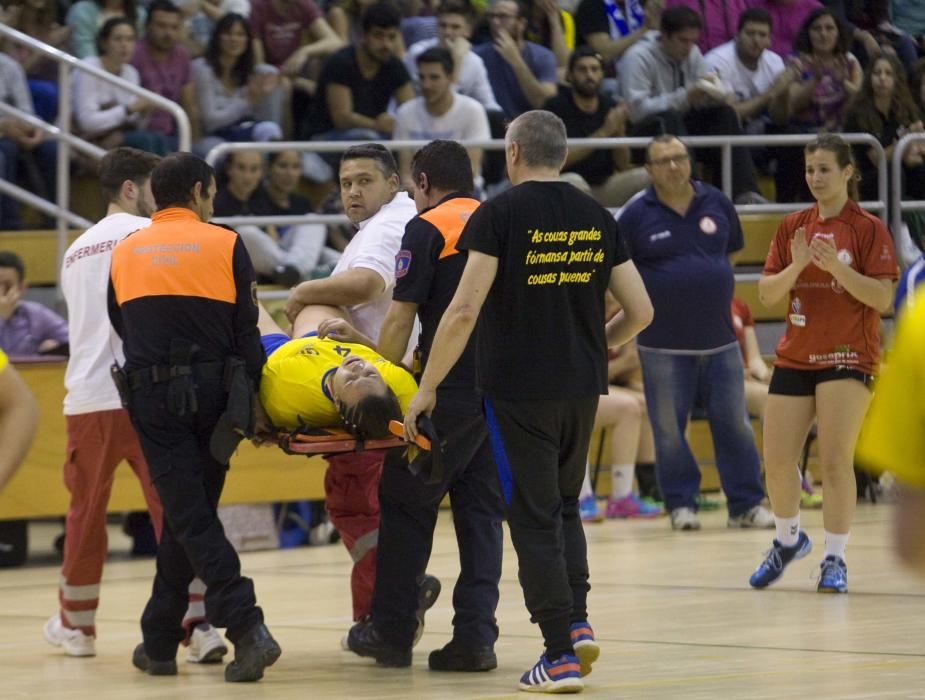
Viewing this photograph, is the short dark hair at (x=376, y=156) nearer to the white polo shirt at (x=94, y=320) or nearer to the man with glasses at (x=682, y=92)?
the white polo shirt at (x=94, y=320)

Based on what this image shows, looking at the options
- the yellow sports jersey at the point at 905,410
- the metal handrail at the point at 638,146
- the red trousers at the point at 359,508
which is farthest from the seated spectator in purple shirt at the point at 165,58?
the yellow sports jersey at the point at 905,410

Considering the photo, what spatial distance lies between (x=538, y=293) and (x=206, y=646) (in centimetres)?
222

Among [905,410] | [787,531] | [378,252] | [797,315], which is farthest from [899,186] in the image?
[905,410]

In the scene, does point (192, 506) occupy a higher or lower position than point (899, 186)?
lower

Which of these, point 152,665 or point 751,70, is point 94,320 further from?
point 751,70

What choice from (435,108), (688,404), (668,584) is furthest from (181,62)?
(668,584)

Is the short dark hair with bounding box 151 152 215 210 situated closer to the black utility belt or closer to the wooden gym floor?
the black utility belt

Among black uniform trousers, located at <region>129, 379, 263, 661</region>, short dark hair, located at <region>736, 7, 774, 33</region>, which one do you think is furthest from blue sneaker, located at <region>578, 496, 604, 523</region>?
black uniform trousers, located at <region>129, 379, 263, 661</region>

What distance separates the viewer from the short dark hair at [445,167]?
280 inches

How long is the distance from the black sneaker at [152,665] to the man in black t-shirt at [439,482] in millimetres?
764

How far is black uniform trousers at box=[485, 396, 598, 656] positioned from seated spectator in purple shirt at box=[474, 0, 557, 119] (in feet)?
28.4

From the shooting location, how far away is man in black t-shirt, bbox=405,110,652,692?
634 centimetres

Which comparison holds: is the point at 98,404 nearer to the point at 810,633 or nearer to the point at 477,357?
the point at 477,357

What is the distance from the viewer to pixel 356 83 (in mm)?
14062
